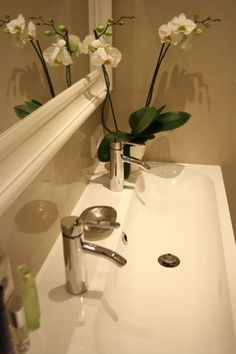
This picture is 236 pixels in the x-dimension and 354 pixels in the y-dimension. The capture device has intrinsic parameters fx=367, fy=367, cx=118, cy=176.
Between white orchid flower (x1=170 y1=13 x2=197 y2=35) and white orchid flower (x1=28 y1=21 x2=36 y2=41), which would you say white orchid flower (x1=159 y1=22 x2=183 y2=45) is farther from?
white orchid flower (x1=28 y1=21 x2=36 y2=41)

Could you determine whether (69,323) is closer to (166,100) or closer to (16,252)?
(16,252)

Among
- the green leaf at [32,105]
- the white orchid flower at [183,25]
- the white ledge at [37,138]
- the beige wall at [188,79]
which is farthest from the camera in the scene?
the beige wall at [188,79]

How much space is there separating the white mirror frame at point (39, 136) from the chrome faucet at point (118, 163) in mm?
148

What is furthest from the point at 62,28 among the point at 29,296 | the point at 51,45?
the point at 29,296

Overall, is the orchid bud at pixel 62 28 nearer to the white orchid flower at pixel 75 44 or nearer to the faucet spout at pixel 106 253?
the white orchid flower at pixel 75 44

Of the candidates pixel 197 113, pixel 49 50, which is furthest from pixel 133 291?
pixel 197 113

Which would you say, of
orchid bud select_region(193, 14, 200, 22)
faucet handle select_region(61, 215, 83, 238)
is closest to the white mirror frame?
faucet handle select_region(61, 215, 83, 238)

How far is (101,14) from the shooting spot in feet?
4.09

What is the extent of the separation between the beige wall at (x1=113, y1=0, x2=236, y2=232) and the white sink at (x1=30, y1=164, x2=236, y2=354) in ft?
0.68

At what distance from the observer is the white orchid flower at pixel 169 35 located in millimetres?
1167

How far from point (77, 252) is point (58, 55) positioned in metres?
0.50

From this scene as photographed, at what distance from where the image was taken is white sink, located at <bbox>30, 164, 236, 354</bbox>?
725 millimetres

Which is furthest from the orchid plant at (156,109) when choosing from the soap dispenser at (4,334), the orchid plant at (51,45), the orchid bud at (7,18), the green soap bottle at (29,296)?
the soap dispenser at (4,334)

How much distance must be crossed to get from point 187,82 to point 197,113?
0.12 m
